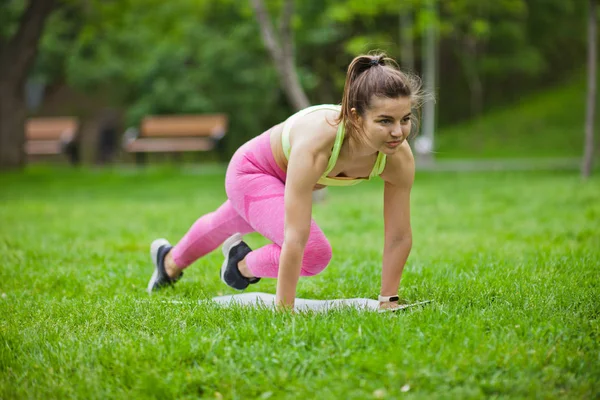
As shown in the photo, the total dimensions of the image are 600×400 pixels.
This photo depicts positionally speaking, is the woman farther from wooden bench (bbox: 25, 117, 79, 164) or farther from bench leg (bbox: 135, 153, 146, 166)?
wooden bench (bbox: 25, 117, 79, 164)

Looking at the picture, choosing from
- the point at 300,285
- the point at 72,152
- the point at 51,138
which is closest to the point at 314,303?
the point at 300,285

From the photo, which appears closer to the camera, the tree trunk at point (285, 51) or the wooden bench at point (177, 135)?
the tree trunk at point (285, 51)

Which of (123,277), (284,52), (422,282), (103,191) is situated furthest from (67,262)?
(103,191)

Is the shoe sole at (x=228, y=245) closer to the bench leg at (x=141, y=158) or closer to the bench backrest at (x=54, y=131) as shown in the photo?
the bench leg at (x=141, y=158)

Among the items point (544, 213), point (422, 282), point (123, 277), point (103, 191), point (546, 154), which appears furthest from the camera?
point (546, 154)

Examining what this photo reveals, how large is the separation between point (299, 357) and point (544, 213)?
6.23 meters

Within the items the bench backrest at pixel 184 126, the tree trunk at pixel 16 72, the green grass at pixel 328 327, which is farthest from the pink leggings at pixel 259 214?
the bench backrest at pixel 184 126

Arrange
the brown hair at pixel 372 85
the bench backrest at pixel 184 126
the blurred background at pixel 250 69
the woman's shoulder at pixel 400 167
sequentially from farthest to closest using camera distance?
the bench backrest at pixel 184 126
the blurred background at pixel 250 69
the woman's shoulder at pixel 400 167
the brown hair at pixel 372 85

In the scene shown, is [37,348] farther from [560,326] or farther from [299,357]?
[560,326]

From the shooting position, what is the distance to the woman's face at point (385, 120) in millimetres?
3303

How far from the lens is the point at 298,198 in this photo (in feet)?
11.3

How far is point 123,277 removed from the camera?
515cm

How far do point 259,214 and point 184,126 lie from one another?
62.8 feet

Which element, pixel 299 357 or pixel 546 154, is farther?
pixel 546 154
